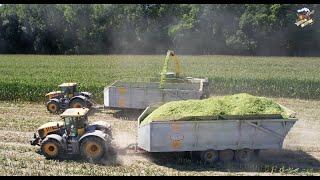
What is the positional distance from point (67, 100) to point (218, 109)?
326 inches

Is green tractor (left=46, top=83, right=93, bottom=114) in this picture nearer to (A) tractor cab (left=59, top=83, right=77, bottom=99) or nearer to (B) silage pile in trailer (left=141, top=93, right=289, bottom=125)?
(A) tractor cab (left=59, top=83, right=77, bottom=99)

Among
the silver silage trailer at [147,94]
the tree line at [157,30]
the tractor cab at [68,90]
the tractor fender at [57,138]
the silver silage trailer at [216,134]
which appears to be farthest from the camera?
the tree line at [157,30]

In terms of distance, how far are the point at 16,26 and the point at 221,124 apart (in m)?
46.4

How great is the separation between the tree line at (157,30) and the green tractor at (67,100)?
105 ft

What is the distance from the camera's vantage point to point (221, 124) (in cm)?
1121

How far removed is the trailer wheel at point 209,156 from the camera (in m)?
11.4

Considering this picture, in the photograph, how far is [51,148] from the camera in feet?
38.3

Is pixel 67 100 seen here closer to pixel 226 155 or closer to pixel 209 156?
pixel 209 156

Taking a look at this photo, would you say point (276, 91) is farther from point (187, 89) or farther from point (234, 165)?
point (234, 165)

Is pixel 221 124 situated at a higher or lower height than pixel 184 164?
higher

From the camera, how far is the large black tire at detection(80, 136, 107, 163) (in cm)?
1148

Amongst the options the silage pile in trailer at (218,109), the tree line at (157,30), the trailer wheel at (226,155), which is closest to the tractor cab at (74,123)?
the silage pile in trailer at (218,109)

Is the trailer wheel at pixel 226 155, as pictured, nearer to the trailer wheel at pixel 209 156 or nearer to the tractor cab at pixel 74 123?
the trailer wheel at pixel 209 156
